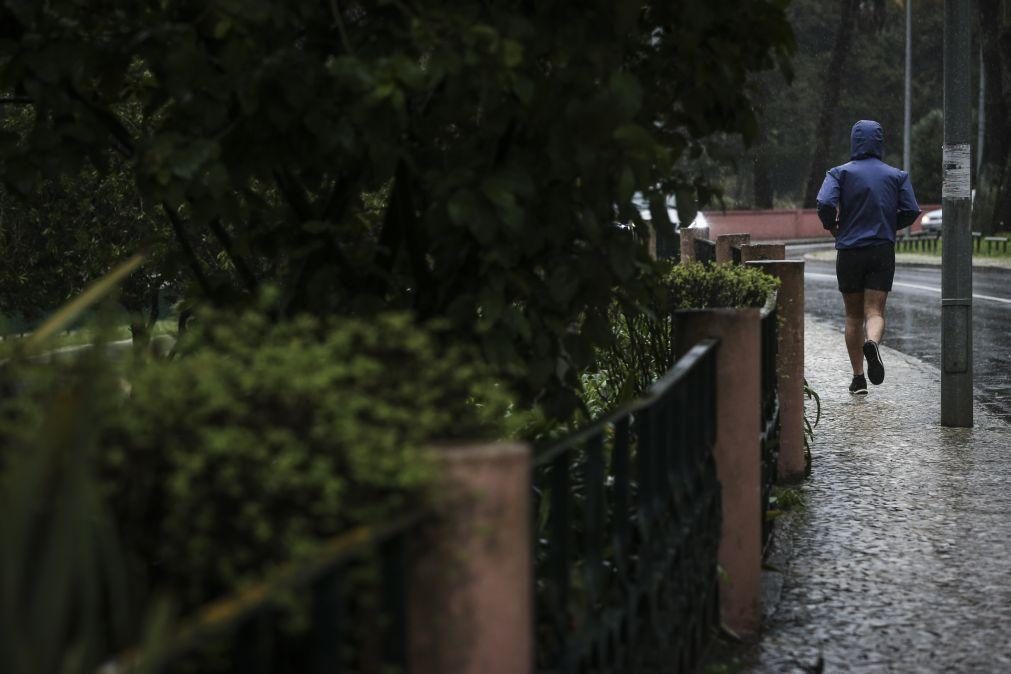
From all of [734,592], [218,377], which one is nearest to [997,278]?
[734,592]

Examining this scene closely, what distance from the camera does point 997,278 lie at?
30391mm

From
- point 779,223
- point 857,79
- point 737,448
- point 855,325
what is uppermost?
point 857,79

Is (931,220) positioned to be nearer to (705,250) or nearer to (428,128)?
(705,250)

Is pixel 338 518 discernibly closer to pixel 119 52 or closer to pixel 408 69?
pixel 408 69

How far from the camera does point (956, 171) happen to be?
9742 mm

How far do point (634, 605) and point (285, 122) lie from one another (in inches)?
60.6

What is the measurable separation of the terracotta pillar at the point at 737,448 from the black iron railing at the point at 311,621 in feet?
8.76

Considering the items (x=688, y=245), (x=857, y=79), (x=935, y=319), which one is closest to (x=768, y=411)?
(x=688, y=245)

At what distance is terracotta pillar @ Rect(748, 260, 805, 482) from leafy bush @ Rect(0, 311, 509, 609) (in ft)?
17.1

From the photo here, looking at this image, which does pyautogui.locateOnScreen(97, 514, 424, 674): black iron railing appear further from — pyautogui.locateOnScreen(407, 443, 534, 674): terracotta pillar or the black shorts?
the black shorts

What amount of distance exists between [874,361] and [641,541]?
756cm

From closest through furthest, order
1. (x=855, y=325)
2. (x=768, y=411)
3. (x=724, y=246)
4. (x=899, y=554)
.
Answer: (x=899, y=554)
(x=768, y=411)
(x=855, y=325)
(x=724, y=246)

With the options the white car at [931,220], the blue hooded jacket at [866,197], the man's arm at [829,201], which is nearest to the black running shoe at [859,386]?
the blue hooded jacket at [866,197]

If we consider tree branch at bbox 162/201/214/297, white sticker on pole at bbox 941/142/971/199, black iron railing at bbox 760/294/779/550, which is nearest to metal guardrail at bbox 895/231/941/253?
white sticker on pole at bbox 941/142/971/199
